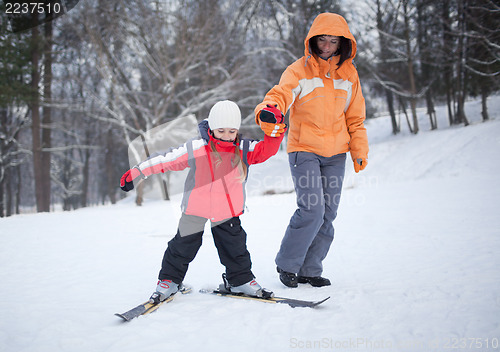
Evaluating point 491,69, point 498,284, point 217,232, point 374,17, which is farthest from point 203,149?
point 374,17

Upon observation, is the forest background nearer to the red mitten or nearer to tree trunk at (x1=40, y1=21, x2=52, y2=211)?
tree trunk at (x1=40, y1=21, x2=52, y2=211)

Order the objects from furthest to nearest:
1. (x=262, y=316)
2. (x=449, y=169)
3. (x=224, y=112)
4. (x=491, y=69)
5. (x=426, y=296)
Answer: (x=491, y=69) → (x=449, y=169) → (x=224, y=112) → (x=426, y=296) → (x=262, y=316)

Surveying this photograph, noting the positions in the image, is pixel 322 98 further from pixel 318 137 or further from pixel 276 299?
pixel 276 299

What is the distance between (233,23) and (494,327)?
12.1 m

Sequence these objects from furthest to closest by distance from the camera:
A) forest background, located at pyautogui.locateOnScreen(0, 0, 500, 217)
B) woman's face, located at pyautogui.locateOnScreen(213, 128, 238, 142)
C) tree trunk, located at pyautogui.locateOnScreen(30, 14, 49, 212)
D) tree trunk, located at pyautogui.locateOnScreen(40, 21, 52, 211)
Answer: tree trunk, located at pyautogui.locateOnScreen(40, 21, 52, 211), tree trunk, located at pyautogui.locateOnScreen(30, 14, 49, 212), forest background, located at pyautogui.locateOnScreen(0, 0, 500, 217), woman's face, located at pyautogui.locateOnScreen(213, 128, 238, 142)

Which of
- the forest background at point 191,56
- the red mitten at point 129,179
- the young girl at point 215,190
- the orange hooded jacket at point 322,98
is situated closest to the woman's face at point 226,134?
the young girl at point 215,190

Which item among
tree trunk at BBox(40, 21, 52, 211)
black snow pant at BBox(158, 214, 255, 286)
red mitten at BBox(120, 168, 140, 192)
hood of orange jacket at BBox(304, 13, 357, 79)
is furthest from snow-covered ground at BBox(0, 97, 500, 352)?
tree trunk at BBox(40, 21, 52, 211)

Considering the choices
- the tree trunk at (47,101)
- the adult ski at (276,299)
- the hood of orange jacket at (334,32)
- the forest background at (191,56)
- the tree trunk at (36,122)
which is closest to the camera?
the adult ski at (276,299)

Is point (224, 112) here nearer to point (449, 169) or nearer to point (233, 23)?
point (449, 169)

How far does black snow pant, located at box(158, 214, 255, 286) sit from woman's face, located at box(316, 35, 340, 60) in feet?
4.82

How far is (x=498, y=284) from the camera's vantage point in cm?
217

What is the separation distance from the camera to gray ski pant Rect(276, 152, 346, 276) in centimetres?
249

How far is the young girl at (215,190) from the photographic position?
2295mm

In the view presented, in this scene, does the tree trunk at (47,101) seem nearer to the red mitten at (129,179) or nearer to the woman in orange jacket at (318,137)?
the red mitten at (129,179)
